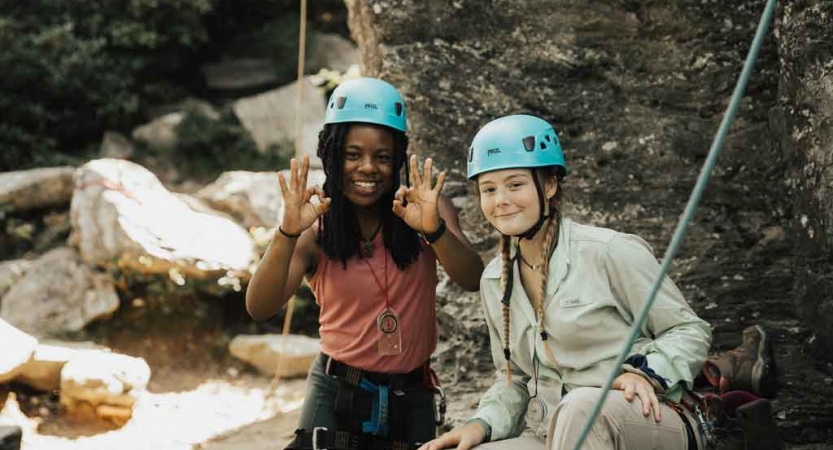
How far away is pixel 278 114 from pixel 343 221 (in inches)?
347

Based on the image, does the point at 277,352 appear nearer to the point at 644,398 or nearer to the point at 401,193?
the point at 401,193

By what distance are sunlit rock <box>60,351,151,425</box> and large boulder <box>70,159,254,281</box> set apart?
61.2 inches

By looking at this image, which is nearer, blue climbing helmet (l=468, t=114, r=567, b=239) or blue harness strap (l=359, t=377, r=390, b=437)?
blue climbing helmet (l=468, t=114, r=567, b=239)

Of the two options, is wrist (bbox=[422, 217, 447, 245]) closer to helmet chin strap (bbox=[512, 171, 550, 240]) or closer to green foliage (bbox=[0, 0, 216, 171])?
helmet chin strap (bbox=[512, 171, 550, 240])

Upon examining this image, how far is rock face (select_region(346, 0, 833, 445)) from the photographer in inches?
164

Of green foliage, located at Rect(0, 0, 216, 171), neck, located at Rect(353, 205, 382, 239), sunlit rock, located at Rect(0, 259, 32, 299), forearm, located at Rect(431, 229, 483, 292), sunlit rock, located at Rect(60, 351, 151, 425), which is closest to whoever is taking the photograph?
forearm, located at Rect(431, 229, 483, 292)

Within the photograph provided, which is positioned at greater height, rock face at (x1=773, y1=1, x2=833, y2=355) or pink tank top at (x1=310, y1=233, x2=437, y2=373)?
rock face at (x1=773, y1=1, x2=833, y2=355)

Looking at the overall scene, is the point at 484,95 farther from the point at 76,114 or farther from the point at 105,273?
the point at 76,114

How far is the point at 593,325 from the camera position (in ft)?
8.54

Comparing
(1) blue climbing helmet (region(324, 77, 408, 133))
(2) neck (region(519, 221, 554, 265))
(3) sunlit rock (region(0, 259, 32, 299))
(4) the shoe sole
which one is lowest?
(3) sunlit rock (region(0, 259, 32, 299))

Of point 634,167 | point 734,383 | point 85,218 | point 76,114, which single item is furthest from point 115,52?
point 734,383

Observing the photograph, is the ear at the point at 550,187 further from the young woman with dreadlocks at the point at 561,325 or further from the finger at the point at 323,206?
the finger at the point at 323,206

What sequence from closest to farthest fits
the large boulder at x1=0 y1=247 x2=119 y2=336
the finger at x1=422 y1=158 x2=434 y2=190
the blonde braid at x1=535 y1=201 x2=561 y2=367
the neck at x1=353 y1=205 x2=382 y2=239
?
1. the blonde braid at x1=535 y1=201 x2=561 y2=367
2. the finger at x1=422 y1=158 x2=434 y2=190
3. the neck at x1=353 y1=205 x2=382 y2=239
4. the large boulder at x1=0 y1=247 x2=119 y2=336

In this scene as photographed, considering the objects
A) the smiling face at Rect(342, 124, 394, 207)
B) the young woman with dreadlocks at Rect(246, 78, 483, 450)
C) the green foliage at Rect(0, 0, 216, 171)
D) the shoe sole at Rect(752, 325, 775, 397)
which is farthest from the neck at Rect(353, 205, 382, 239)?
the green foliage at Rect(0, 0, 216, 171)
